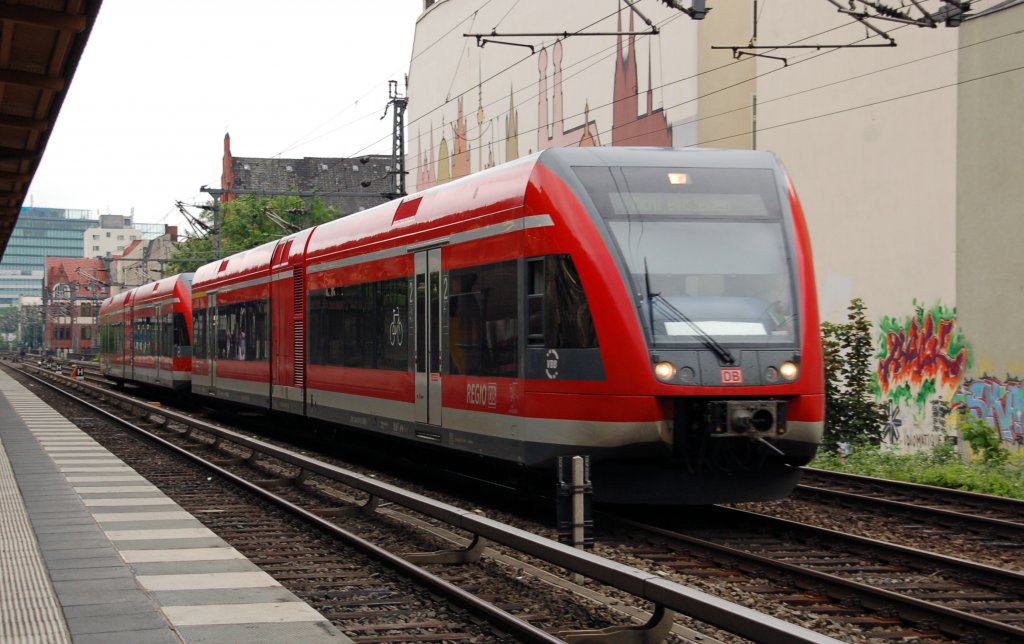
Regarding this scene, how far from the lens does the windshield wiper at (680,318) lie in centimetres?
1029

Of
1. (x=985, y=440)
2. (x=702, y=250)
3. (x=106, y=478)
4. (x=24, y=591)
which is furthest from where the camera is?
(x=985, y=440)

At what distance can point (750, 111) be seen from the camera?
2742cm

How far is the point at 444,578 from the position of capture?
30.0 ft

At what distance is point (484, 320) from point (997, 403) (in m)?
11.6

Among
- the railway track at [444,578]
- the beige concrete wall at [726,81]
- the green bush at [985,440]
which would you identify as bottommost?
the railway track at [444,578]

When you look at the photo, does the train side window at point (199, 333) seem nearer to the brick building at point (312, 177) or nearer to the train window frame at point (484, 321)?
the train window frame at point (484, 321)

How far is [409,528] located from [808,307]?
162 inches

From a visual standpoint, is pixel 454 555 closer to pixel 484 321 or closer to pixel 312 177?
pixel 484 321

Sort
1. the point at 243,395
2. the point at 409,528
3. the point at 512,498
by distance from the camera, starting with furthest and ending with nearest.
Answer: the point at 243,395 < the point at 512,498 < the point at 409,528

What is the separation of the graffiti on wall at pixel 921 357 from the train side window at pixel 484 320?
37.7 feet

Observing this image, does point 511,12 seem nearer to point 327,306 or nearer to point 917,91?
point 917,91

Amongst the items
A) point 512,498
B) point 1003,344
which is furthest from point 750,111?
point 512,498

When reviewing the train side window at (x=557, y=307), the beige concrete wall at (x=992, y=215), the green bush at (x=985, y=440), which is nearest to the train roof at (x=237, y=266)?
the train side window at (x=557, y=307)

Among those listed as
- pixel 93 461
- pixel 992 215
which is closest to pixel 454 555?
pixel 93 461
